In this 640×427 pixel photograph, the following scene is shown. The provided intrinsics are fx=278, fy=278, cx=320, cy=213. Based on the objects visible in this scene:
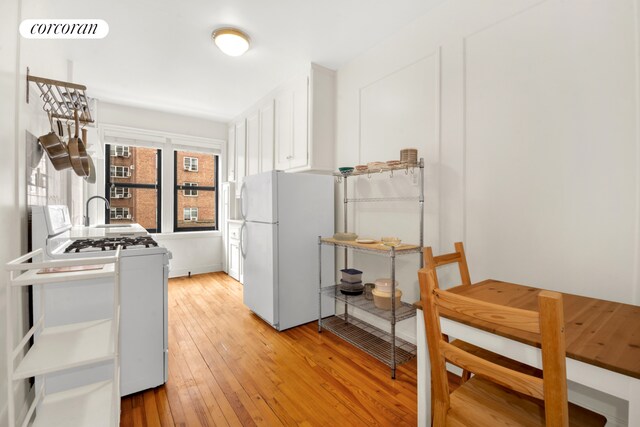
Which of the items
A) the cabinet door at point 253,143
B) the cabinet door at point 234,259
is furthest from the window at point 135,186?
the cabinet door at point 253,143

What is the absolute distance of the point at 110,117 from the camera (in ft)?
13.6

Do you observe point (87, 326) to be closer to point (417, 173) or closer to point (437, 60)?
point (417, 173)

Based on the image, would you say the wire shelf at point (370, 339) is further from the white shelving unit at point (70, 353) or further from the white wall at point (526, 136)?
the white shelving unit at point (70, 353)

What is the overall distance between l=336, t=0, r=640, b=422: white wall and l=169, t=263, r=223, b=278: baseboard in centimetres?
371

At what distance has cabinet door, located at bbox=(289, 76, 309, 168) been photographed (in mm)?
3055

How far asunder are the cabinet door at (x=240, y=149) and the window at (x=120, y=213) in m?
1.79

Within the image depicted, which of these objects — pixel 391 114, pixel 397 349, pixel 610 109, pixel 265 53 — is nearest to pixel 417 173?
pixel 391 114

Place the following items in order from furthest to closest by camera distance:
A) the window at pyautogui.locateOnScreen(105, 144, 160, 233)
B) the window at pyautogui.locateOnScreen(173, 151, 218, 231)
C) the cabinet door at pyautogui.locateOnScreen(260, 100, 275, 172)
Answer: the window at pyautogui.locateOnScreen(173, 151, 218, 231), the window at pyautogui.locateOnScreen(105, 144, 160, 233), the cabinet door at pyautogui.locateOnScreen(260, 100, 275, 172)

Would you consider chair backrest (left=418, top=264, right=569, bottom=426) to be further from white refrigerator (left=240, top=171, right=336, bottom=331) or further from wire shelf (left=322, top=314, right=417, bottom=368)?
white refrigerator (left=240, top=171, right=336, bottom=331)

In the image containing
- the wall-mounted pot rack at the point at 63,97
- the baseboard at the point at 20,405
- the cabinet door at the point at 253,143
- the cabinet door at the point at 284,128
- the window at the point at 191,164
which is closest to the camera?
the baseboard at the point at 20,405

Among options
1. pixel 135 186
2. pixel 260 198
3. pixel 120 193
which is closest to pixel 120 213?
pixel 120 193

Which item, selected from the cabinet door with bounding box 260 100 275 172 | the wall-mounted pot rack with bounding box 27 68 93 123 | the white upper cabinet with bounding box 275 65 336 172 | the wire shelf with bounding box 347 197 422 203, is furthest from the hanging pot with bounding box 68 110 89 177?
the wire shelf with bounding box 347 197 422 203

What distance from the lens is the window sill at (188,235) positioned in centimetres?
459

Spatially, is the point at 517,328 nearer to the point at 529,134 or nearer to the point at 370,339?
the point at 529,134
